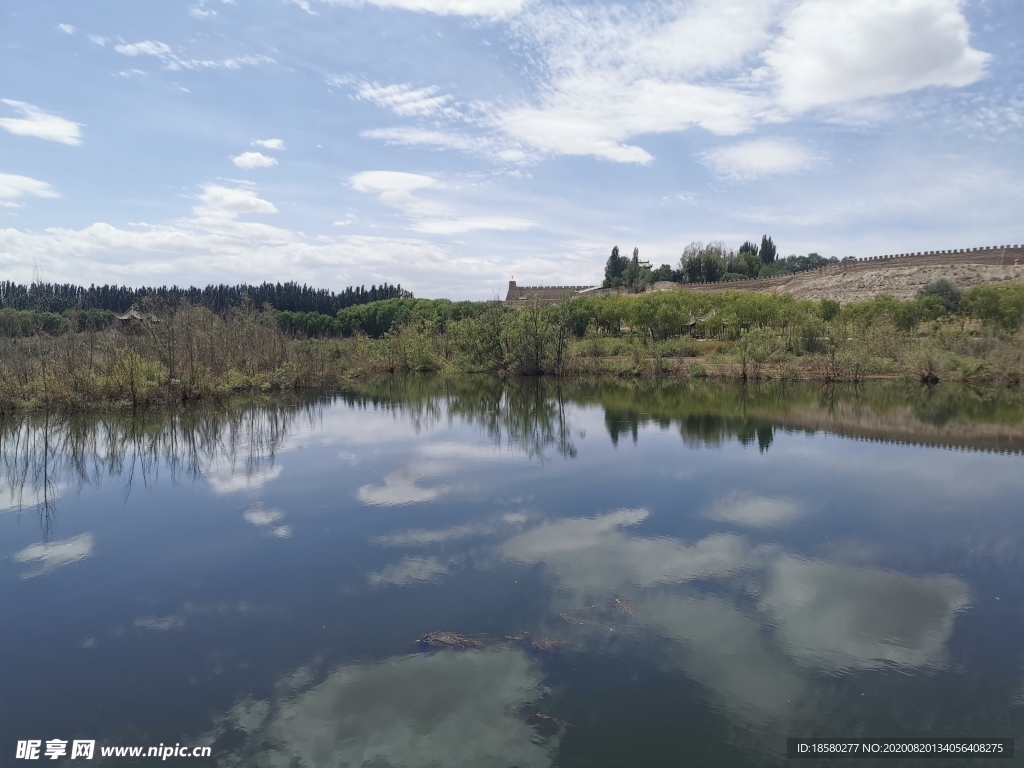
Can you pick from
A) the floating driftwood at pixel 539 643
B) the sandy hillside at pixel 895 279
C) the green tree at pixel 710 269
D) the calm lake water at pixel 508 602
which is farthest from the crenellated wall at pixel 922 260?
the floating driftwood at pixel 539 643

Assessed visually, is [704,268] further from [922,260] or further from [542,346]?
[542,346]

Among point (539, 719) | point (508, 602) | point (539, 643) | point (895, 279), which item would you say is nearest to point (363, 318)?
point (895, 279)

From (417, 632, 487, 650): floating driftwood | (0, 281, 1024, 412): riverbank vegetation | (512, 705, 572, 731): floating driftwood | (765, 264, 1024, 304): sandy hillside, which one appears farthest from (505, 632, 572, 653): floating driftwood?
(765, 264, 1024, 304): sandy hillside

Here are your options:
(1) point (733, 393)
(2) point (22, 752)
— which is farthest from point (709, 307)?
(2) point (22, 752)

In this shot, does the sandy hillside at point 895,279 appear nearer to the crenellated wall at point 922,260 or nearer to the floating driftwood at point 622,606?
the crenellated wall at point 922,260

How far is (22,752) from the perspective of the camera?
4.76 meters

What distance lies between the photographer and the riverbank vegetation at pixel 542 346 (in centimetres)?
2092

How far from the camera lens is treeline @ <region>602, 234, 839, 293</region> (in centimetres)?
7675

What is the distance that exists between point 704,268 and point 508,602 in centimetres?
7596

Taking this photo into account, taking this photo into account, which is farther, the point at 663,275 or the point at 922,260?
the point at 663,275

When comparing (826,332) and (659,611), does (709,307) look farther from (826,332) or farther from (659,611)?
(659,611)

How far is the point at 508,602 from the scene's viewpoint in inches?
276

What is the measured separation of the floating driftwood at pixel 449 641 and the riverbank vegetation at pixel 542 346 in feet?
58.0

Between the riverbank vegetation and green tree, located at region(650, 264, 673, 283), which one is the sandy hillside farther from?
green tree, located at region(650, 264, 673, 283)
